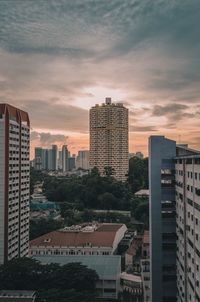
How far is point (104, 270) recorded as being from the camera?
1021 inches

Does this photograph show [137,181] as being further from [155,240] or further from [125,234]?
[155,240]

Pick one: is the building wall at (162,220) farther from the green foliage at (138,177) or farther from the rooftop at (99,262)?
the green foliage at (138,177)

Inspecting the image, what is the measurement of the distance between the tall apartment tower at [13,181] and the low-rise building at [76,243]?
1782 mm

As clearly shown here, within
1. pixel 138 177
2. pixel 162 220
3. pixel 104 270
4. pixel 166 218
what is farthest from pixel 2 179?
pixel 138 177

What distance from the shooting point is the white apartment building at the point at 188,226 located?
15133 millimetres

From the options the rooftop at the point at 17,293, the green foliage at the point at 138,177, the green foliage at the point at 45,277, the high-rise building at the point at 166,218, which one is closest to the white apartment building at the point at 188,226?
the high-rise building at the point at 166,218

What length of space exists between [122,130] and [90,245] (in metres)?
58.8

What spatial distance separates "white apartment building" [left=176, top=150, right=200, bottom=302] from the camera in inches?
596

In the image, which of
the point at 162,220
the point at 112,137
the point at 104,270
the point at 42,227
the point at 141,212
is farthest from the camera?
the point at 112,137

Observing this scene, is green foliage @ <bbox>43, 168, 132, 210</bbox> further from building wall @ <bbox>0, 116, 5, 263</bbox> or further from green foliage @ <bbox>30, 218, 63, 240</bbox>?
building wall @ <bbox>0, 116, 5, 263</bbox>

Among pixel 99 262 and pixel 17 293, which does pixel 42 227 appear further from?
pixel 17 293

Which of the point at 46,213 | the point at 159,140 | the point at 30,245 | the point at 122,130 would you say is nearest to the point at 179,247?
the point at 159,140

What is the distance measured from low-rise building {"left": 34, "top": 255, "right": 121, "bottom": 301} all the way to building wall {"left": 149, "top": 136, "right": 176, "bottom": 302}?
5.64 meters

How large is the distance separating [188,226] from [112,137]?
240 ft
